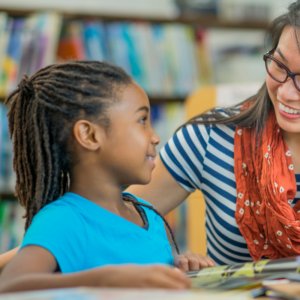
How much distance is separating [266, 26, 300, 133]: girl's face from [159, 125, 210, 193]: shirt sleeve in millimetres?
219

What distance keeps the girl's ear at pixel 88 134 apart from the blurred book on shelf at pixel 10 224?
1250 millimetres

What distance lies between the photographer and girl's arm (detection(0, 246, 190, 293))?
0.43 metres

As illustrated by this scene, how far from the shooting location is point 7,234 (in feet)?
5.87

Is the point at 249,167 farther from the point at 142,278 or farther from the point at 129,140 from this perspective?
the point at 142,278

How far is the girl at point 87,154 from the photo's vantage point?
644mm

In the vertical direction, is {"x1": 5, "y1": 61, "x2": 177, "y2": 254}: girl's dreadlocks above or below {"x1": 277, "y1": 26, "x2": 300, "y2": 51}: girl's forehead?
below

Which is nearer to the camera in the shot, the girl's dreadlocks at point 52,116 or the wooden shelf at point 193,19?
the girl's dreadlocks at point 52,116

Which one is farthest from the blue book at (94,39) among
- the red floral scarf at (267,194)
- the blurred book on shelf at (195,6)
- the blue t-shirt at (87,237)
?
the blue t-shirt at (87,237)

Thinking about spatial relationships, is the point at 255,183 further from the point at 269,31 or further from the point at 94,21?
the point at 94,21

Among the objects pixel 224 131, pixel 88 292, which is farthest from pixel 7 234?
pixel 88 292

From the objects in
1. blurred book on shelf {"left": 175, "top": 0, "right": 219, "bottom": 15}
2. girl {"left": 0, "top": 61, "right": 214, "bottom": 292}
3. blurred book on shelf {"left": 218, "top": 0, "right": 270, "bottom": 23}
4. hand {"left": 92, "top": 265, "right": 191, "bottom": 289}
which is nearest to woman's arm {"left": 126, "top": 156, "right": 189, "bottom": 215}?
girl {"left": 0, "top": 61, "right": 214, "bottom": 292}

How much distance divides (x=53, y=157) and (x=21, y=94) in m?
0.13

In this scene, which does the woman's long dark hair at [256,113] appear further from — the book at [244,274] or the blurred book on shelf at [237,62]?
the blurred book on shelf at [237,62]

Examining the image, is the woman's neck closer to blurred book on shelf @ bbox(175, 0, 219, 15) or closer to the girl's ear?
the girl's ear
